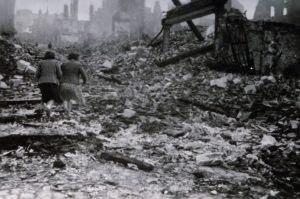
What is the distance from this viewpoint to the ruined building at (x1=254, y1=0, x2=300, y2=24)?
2501 cm

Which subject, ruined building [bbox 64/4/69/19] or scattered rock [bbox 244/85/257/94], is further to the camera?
ruined building [bbox 64/4/69/19]

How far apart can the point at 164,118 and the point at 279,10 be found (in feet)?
76.8

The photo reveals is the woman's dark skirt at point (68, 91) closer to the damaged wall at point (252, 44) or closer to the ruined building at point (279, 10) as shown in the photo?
the damaged wall at point (252, 44)

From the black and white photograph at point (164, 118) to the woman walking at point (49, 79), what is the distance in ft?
0.07

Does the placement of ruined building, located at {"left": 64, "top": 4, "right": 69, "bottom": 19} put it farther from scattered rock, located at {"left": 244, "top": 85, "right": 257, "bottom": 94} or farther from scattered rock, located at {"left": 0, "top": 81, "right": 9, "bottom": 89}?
scattered rock, located at {"left": 244, "top": 85, "right": 257, "bottom": 94}

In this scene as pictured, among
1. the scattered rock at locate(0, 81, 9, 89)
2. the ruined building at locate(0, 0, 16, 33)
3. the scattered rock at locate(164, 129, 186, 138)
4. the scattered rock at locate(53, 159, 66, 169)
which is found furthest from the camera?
the ruined building at locate(0, 0, 16, 33)

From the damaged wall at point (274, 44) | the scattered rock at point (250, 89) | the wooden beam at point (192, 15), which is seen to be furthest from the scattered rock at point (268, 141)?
the wooden beam at point (192, 15)

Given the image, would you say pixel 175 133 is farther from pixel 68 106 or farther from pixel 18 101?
pixel 18 101

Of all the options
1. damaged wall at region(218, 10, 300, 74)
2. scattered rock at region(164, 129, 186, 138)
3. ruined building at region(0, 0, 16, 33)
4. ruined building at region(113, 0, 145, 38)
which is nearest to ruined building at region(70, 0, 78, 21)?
ruined building at region(113, 0, 145, 38)

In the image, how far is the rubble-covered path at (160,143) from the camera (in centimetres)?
381

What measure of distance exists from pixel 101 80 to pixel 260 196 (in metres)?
8.17

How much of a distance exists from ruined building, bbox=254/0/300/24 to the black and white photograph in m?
14.1

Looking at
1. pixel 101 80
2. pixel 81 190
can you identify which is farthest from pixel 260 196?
pixel 101 80

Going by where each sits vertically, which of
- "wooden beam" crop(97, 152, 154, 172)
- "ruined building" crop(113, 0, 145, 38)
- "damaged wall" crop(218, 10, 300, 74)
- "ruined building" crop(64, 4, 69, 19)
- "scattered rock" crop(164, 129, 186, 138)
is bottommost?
"wooden beam" crop(97, 152, 154, 172)
